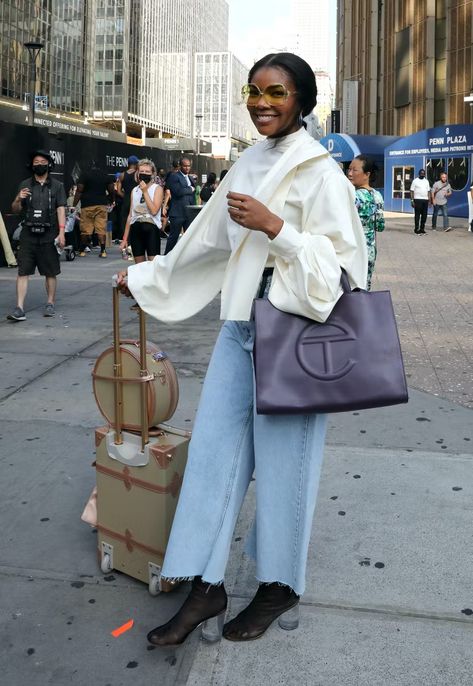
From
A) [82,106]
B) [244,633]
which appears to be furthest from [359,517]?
[82,106]

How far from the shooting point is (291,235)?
7.27 feet

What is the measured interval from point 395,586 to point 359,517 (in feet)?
2.05

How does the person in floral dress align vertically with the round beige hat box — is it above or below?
above

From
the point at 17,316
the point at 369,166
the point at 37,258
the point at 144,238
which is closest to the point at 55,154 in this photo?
the point at 144,238

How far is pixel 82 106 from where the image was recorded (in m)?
88.4

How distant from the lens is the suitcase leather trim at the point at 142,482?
9.14ft

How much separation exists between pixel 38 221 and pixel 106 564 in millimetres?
6393

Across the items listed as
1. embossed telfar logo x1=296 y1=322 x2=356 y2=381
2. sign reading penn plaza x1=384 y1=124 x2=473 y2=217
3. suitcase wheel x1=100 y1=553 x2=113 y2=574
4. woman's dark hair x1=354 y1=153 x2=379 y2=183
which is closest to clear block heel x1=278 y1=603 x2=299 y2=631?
suitcase wheel x1=100 y1=553 x2=113 y2=574

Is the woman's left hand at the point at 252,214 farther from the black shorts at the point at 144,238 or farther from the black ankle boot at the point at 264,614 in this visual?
the black shorts at the point at 144,238

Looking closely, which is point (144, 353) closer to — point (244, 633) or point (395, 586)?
point (244, 633)

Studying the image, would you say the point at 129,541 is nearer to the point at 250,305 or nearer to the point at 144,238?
the point at 250,305

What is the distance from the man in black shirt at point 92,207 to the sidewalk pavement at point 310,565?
975 centimetres

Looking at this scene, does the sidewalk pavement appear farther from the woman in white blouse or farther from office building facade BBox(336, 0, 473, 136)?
office building facade BBox(336, 0, 473, 136)

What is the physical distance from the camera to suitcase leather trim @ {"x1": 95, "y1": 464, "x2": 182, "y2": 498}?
2.79 meters
